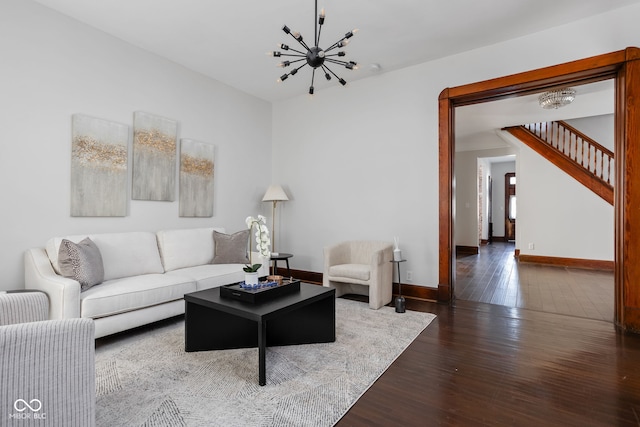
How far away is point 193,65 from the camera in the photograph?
4316 millimetres

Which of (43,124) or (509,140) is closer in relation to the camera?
(43,124)

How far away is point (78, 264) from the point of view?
2.71 metres

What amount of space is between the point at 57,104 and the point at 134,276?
6.03 ft

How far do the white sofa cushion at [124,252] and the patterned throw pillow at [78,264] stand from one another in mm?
223

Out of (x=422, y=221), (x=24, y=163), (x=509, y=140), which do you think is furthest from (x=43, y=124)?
(x=509, y=140)

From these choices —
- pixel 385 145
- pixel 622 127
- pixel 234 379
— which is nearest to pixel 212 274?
pixel 234 379

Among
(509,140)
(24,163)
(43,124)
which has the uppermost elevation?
(509,140)

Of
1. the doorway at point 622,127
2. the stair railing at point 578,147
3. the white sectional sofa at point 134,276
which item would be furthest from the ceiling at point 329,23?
the stair railing at point 578,147

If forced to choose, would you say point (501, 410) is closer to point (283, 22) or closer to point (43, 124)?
point (283, 22)

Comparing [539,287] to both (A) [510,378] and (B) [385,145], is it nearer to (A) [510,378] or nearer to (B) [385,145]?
(B) [385,145]

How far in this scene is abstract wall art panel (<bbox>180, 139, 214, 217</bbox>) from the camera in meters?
4.33

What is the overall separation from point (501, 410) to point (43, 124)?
432cm

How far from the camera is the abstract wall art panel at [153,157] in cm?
381

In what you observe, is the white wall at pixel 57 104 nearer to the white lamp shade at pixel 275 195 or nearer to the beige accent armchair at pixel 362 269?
the white lamp shade at pixel 275 195
